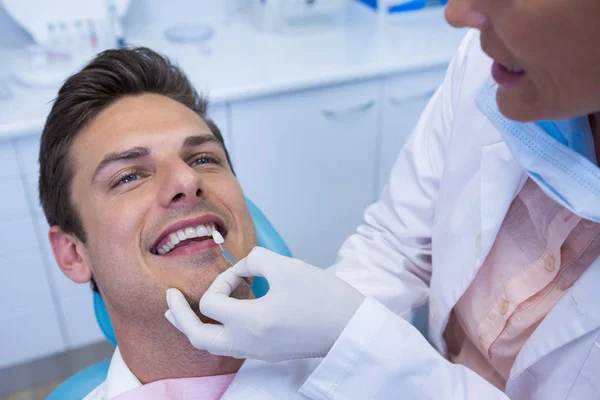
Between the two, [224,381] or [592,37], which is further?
[224,381]

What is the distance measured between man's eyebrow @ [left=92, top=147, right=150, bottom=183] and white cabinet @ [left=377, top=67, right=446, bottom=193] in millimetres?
1091

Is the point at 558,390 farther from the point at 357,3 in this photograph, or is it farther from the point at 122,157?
the point at 357,3

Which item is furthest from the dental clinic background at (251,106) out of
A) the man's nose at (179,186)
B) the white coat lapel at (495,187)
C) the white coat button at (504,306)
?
the white coat button at (504,306)

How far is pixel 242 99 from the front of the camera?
1.74 metres

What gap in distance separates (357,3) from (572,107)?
1895mm

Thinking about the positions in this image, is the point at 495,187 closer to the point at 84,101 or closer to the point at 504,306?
the point at 504,306

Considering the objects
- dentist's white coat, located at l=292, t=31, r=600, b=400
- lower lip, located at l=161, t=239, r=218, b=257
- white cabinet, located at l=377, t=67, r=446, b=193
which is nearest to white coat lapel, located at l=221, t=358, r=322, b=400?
dentist's white coat, located at l=292, t=31, r=600, b=400

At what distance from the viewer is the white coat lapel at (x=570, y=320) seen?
2.49ft

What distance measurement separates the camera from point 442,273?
0.96 m

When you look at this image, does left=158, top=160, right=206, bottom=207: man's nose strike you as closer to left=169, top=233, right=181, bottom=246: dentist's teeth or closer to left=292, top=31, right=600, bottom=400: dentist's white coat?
left=169, top=233, right=181, bottom=246: dentist's teeth

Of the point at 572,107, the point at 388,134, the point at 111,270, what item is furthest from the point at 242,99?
the point at 572,107

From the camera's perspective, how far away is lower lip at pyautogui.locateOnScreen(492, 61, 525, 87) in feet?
2.15

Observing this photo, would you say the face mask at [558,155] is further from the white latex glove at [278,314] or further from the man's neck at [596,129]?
the white latex glove at [278,314]

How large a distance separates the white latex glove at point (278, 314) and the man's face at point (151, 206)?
0.15 m
